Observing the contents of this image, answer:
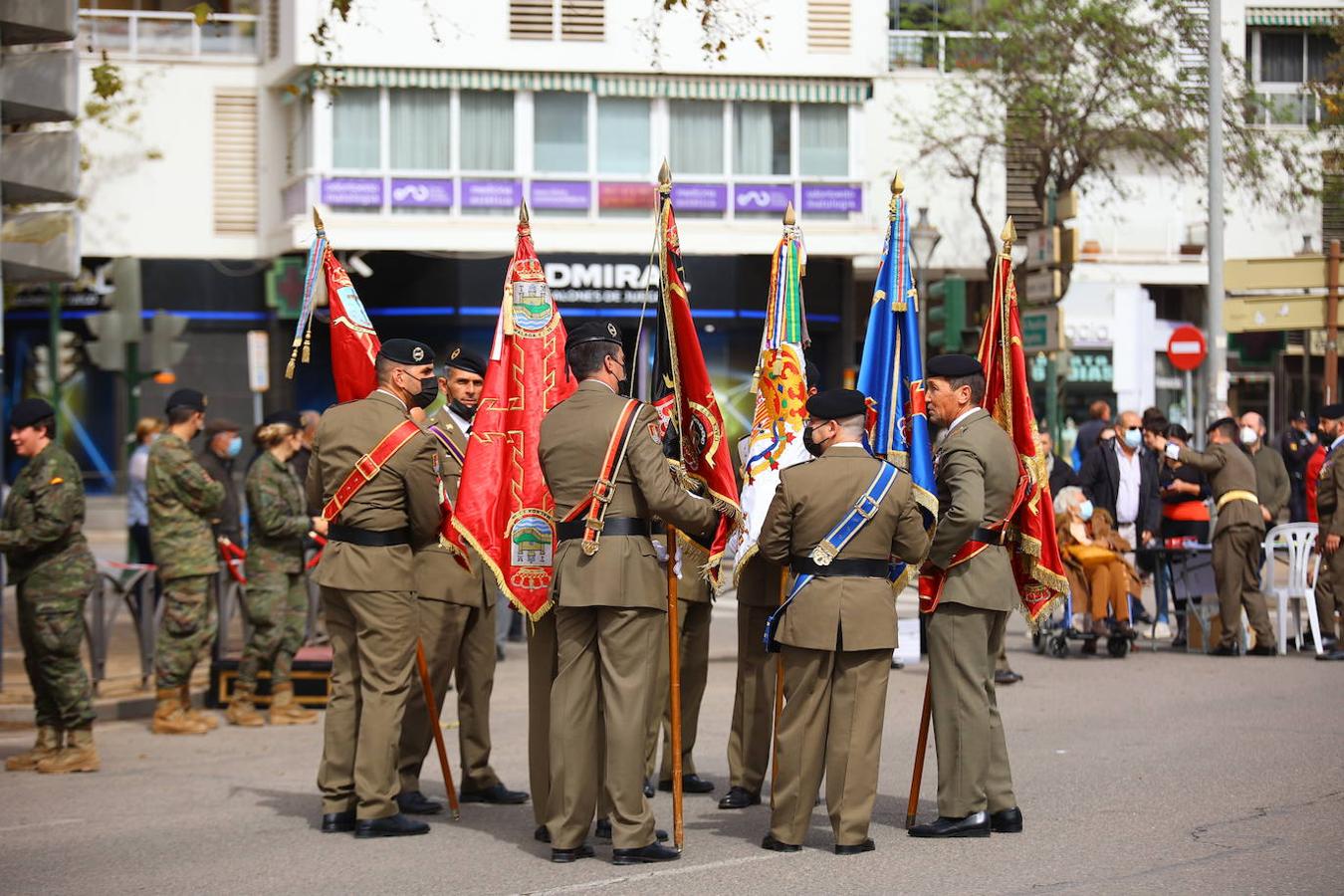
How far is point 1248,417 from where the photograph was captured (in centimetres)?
2000

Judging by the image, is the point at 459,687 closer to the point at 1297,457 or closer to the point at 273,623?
the point at 273,623

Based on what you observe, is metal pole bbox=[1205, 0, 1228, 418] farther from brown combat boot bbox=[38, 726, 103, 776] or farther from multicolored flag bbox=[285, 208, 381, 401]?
brown combat boot bbox=[38, 726, 103, 776]

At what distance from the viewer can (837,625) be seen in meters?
8.02

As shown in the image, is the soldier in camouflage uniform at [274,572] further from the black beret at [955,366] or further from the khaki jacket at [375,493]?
the black beret at [955,366]

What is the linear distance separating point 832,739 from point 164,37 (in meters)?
30.8

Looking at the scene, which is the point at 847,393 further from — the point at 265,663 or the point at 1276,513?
the point at 1276,513

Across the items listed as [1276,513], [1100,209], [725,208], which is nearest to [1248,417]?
[1276,513]

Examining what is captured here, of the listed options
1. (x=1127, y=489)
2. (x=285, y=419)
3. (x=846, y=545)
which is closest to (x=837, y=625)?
(x=846, y=545)

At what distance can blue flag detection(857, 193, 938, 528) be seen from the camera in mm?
8836

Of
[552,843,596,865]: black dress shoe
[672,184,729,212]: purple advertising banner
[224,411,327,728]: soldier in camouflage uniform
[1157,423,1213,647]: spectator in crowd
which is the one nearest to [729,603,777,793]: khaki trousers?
[552,843,596,865]: black dress shoe

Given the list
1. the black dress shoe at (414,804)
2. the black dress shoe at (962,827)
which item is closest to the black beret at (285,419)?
the black dress shoe at (414,804)

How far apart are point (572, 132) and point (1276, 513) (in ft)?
59.8

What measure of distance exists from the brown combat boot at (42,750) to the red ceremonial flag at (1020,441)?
5.61 meters

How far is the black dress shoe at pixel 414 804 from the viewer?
9.28 metres
